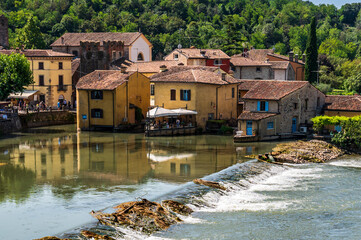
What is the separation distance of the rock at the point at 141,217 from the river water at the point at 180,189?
20.7 inches

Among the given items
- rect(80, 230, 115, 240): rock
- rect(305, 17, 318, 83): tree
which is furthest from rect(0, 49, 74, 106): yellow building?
rect(80, 230, 115, 240): rock

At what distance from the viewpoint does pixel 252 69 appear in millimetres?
85188

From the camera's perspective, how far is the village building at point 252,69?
84.6m

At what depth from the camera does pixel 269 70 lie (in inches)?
3332

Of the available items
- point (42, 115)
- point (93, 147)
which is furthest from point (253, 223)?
point (42, 115)

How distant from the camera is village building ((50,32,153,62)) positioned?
83438mm

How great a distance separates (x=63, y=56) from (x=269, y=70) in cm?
2769

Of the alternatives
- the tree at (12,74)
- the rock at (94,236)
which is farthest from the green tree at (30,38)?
the rock at (94,236)

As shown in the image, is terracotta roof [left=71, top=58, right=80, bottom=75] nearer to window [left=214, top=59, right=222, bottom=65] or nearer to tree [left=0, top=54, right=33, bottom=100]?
tree [left=0, top=54, right=33, bottom=100]

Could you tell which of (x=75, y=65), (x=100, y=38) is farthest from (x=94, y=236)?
(x=100, y=38)

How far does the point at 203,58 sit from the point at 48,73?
20324 millimetres

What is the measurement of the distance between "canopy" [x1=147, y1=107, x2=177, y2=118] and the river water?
165 inches

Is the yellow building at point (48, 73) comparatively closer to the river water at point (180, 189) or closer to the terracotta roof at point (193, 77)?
the terracotta roof at point (193, 77)

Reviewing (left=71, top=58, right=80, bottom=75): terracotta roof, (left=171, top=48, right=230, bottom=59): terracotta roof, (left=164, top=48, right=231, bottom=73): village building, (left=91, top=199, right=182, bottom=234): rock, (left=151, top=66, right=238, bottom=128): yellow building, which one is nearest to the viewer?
(left=91, top=199, right=182, bottom=234): rock
